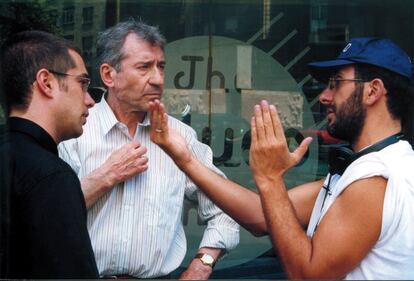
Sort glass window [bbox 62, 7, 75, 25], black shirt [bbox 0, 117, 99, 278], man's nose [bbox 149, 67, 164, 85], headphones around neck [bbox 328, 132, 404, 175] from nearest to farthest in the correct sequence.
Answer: black shirt [bbox 0, 117, 99, 278]
headphones around neck [bbox 328, 132, 404, 175]
man's nose [bbox 149, 67, 164, 85]
glass window [bbox 62, 7, 75, 25]

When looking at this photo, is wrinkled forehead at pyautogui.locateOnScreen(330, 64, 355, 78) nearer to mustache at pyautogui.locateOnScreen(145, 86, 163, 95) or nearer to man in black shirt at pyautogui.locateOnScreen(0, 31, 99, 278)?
mustache at pyautogui.locateOnScreen(145, 86, 163, 95)

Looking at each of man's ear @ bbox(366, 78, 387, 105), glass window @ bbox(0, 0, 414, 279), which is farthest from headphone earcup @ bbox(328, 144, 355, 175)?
glass window @ bbox(0, 0, 414, 279)

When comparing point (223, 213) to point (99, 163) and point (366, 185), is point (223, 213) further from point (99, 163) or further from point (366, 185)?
point (366, 185)

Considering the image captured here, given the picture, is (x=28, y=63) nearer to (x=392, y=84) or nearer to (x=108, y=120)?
(x=108, y=120)

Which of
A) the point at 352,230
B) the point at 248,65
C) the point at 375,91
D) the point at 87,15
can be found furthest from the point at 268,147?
the point at 87,15

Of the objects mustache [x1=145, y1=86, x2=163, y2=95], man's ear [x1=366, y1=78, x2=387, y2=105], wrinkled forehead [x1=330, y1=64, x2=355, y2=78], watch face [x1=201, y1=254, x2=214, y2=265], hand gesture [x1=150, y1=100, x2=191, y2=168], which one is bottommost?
watch face [x1=201, y1=254, x2=214, y2=265]

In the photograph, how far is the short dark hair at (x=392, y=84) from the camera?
2.71m

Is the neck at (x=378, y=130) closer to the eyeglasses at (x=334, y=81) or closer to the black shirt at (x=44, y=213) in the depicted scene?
the eyeglasses at (x=334, y=81)

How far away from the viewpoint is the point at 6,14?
11.7ft

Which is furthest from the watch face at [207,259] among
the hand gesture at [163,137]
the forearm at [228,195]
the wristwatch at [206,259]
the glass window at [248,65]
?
the glass window at [248,65]

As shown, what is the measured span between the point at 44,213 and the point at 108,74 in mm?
1086

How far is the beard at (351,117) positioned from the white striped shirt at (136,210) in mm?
804

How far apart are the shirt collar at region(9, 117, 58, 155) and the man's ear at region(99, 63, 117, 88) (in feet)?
2.63

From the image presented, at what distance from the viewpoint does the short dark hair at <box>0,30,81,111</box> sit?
8.75 ft
